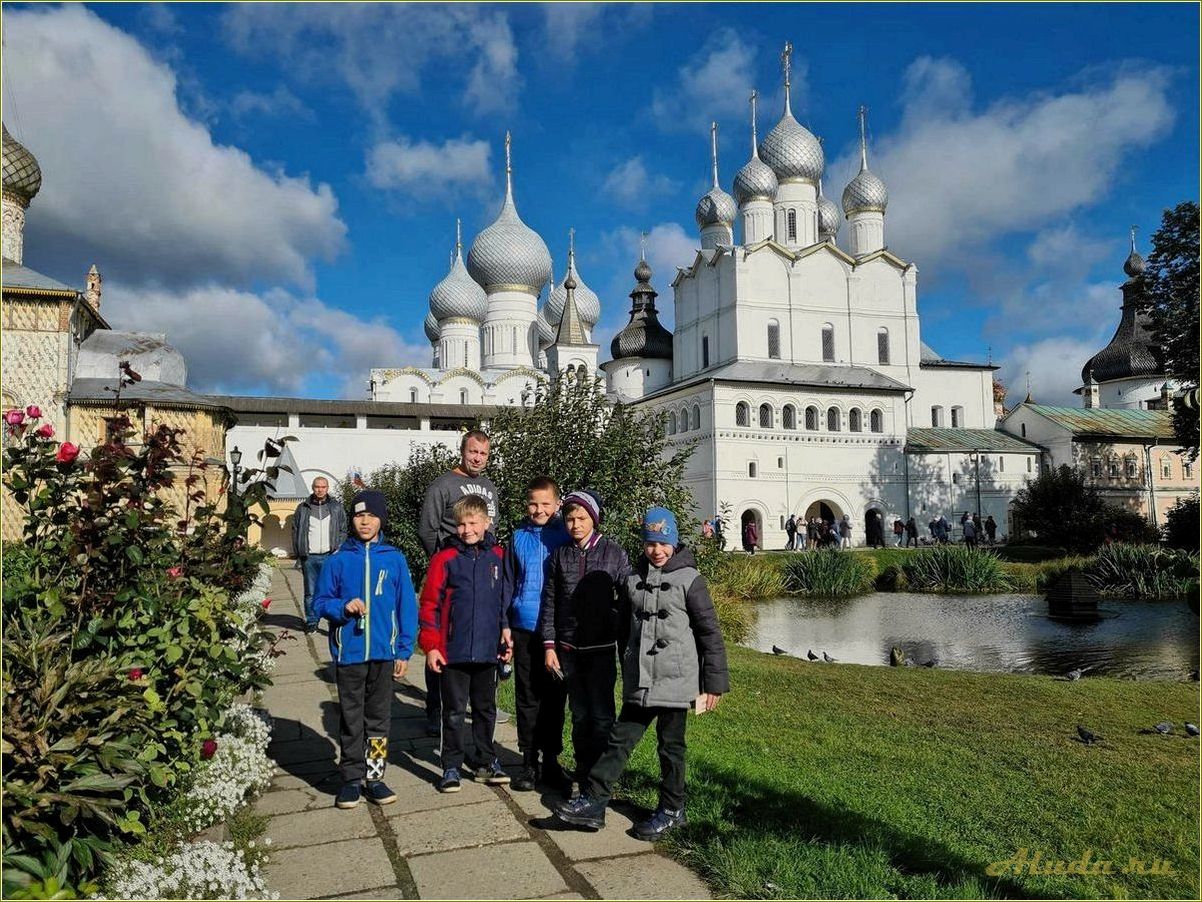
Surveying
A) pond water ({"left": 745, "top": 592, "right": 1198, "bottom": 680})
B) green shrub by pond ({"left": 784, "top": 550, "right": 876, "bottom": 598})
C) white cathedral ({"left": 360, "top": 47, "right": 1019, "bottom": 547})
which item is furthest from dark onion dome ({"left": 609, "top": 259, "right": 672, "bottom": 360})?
pond water ({"left": 745, "top": 592, "right": 1198, "bottom": 680})

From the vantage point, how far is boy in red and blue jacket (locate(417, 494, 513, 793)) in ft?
15.6

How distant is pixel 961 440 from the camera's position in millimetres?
39938

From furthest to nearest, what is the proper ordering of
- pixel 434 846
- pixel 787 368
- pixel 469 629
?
pixel 787 368
pixel 469 629
pixel 434 846

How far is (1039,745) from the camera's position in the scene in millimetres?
5590

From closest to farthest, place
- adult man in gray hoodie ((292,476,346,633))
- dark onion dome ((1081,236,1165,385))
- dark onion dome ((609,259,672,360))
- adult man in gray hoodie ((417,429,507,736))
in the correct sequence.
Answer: adult man in gray hoodie ((417,429,507,736)) < adult man in gray hoodie ((292,476,346,633)) < dark onion dome ((609,259,672,360)) < dark onion dome ((1081,236,1165,385))

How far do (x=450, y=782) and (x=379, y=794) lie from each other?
369 mm

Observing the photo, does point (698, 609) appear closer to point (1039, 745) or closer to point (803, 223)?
point (1039, 745)

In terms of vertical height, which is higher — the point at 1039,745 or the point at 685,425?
the point at 685,425

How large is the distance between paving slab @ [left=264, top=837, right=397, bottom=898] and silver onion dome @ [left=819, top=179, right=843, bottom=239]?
Answer: 160ft

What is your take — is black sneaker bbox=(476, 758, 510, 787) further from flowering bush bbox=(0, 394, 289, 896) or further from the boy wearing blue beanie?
flowering bush bbox=(0, 394, 289, 896)

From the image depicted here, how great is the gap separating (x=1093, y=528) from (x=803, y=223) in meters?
21.6

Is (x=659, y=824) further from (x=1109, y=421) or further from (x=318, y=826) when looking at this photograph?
(x=1109, y=421)

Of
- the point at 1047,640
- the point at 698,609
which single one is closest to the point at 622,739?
the point at 698,609

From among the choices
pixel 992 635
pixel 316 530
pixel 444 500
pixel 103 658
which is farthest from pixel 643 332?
pixel 103 658
